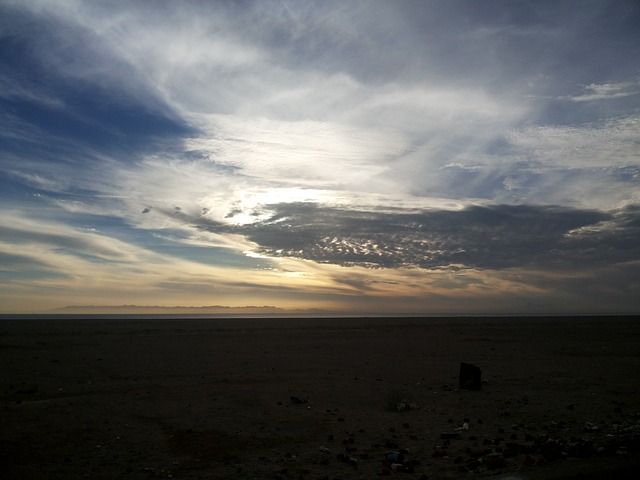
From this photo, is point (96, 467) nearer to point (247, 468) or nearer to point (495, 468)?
point (247, 468)

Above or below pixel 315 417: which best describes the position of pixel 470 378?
above

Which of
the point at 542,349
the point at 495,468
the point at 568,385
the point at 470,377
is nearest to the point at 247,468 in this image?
the point at 495,468

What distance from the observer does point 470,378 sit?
17.1 metres

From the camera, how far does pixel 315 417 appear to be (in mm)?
13688

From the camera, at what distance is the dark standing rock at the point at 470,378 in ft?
55.7

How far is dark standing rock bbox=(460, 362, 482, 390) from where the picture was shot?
55.7 ft

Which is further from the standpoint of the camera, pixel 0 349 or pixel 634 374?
pixel 0 349

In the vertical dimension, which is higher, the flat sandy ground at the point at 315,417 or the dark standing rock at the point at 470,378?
the dark standing rock at the point at 470,378

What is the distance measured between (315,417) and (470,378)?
6.84 m

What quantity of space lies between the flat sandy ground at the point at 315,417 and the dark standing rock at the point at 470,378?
15.6 inches

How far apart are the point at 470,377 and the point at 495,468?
9167mm

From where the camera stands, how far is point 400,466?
886 centimetres

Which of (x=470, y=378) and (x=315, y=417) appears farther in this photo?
(x=470, y=378)

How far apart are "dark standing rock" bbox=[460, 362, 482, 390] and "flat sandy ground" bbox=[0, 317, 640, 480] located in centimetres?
40
